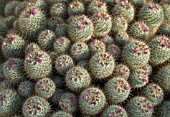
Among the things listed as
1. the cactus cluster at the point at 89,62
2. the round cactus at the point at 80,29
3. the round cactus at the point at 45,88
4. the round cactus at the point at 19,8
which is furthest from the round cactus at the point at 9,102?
the round cactus at the point at 19,8

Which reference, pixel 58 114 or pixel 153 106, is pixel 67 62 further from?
pixel 153 106

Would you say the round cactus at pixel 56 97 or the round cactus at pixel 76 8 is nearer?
the round cactus at pixel 56 97

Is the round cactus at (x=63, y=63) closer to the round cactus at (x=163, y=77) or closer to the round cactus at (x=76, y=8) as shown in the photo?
the round cactus at (x=76, y=8)

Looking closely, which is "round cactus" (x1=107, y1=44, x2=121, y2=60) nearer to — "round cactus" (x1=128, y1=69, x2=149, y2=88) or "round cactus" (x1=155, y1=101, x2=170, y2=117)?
"round cactus" (x1=128, y1=69, x2=149, y2=88)

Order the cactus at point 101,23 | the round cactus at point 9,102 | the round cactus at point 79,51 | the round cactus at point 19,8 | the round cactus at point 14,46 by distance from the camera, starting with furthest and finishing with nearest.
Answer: the round cactus at point 19,8, the round cactus at point 14,46, the cactus at point 101,23, the round cactus at point 79,51, the round cactus at point 9,102

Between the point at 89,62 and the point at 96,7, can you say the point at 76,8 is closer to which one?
the point at 96,7

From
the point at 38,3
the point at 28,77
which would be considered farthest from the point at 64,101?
the point at 38,3

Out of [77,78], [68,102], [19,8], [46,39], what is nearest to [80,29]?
[46,39]

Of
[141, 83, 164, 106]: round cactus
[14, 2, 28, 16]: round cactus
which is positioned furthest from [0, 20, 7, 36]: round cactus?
[141, 83, 164, 106]: round cactus
